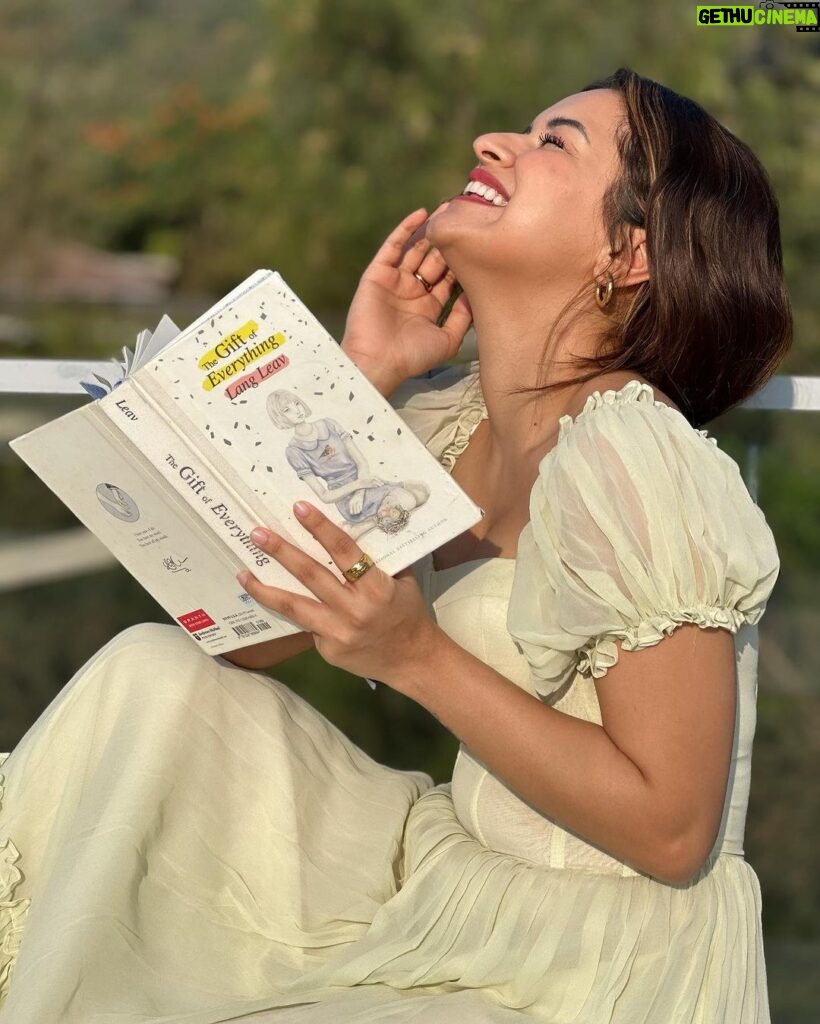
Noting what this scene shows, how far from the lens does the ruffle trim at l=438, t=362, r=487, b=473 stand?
2.18 meters

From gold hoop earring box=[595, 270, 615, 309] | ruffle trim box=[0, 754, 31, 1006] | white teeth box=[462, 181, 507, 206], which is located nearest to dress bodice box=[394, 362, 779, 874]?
gold hoop earring box=[595, 270, 615, 309]

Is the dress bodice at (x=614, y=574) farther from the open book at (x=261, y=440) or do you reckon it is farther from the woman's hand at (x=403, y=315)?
the woman's hand at (x=403, y=315)

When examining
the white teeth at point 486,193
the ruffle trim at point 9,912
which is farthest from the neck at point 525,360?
the ruffle trim at point 9,912

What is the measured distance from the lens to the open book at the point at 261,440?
1.49m

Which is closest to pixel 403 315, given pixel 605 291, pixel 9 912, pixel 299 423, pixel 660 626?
pixel 605 291

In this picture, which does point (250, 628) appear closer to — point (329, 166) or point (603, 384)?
point (603, 384)

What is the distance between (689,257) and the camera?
180 centimetres

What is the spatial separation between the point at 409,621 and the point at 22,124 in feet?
32.3

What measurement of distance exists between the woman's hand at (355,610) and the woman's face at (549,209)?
49 cm

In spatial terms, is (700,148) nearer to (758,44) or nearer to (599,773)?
(599,773)

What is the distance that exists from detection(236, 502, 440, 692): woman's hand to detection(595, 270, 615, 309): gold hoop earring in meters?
0.49

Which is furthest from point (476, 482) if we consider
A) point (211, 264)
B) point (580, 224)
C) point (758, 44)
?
point (211, 264)

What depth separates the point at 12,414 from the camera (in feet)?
8.81

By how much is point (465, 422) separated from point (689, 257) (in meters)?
0.50
